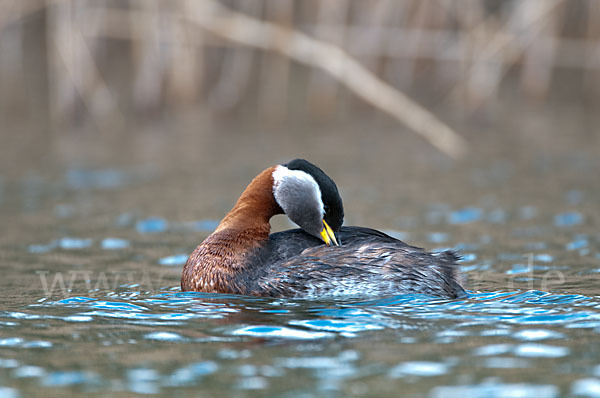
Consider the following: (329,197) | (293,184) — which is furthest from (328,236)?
(293,184)

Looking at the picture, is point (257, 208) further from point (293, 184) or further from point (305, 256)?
point (305, 256)

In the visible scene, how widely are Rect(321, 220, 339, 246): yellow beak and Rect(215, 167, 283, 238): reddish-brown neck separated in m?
0.41

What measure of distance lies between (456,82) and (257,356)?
1316 centimetres

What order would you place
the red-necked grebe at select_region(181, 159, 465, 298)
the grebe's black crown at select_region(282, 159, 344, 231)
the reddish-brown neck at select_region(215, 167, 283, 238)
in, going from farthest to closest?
the reddish-brown neck at select_region(215, 167, 283, 238) < the grebe's black crown at select_region(282, 159, 344, 231) < the red-necked grebe at select_region(181, 159, 465, 298)

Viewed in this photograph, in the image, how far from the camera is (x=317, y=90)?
58.5ft

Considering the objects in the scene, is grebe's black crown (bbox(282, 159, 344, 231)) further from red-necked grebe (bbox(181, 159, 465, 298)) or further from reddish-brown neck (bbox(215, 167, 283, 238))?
reddish-brown neck (bbox(215, 167, 283, 238))

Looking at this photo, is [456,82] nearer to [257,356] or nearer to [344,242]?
[344,242]

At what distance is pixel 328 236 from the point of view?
6.71 m

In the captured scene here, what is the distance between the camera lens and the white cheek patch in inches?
262

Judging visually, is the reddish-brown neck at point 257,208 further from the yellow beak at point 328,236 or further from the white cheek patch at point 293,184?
the yellow beak at point 328,236

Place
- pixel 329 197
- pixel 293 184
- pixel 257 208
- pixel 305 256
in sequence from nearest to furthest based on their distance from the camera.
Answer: pixel 305 256
pixel 329 197
pixel 293 184
pixel 257 208

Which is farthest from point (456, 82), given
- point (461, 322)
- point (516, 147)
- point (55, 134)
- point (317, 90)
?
point (461, 322)

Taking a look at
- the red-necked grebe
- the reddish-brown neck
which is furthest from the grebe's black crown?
the reddish-brown neck

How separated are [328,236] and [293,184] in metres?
0.44
